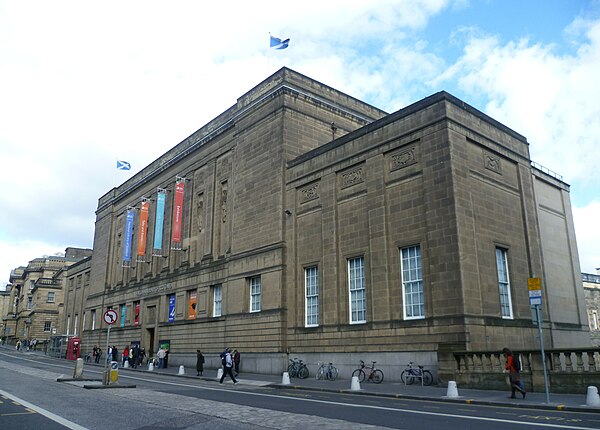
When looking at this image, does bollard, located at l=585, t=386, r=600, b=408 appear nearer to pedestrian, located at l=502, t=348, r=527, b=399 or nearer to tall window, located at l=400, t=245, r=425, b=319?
pedestrian, located at l=502, t=348, r=527, b=399

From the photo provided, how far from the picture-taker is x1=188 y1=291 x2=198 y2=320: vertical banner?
39.5m

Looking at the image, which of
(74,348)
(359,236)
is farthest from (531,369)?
(74,348)

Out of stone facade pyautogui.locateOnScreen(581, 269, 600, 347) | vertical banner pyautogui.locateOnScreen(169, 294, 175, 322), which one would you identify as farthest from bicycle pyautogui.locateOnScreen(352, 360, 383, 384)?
stone facade pyautogui.locateOnScreen(581, 269, 600, 347)

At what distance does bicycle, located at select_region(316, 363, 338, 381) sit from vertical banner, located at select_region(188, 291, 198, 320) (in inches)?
610

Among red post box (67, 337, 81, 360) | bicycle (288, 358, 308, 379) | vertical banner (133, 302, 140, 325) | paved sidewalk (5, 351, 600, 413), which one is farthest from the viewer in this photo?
red post box (67, 337, 81, 360)

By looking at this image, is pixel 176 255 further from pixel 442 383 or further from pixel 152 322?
pixel 442 383

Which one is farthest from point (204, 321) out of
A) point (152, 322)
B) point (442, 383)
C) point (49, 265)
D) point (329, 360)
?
point (49, 265)

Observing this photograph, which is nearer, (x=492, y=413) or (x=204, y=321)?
(x=492, y=413)

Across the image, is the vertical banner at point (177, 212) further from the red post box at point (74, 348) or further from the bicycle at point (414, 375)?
the bicycle at point (414, 375)

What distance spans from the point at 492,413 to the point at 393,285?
11.1m

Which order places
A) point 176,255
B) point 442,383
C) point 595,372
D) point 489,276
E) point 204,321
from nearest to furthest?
point 595,372 < point 442,383 < point 489,276 < point 204,321 < point 176,255

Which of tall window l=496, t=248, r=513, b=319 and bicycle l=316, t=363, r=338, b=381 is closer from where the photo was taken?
tall window l=496, t=248, r=513, b=319

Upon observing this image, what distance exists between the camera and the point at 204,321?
123 ft

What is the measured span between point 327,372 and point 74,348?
38.0 metres
